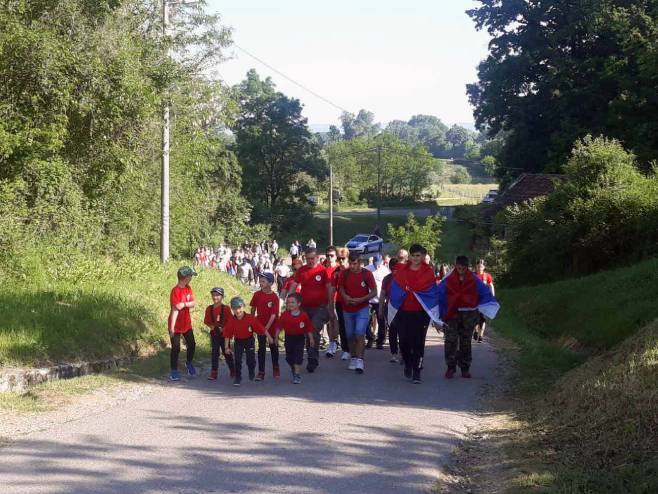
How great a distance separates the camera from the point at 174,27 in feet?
69.7

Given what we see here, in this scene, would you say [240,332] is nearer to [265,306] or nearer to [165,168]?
[265,306]

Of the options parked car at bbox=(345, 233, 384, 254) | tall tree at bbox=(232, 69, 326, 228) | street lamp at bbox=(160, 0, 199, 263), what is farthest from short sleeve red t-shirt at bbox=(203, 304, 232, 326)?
tall tree at bbox=(232, 69, 326, 228)

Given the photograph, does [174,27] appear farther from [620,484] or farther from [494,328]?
[620,484]

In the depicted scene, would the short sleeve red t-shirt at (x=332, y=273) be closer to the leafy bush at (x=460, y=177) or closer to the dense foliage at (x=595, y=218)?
the dense foliage at (x=595, y=218)

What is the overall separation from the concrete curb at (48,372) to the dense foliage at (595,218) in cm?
1689

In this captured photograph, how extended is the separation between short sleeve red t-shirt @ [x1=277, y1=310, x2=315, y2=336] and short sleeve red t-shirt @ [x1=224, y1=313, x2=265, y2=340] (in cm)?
35

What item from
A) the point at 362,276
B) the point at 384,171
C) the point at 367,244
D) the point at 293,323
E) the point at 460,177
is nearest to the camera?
the point at 293,323

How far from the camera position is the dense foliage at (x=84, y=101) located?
1576 centimetres

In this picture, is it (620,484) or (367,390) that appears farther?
(367,390)

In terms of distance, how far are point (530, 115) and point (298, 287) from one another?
32287mm

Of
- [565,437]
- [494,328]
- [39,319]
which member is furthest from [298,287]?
[494,328]

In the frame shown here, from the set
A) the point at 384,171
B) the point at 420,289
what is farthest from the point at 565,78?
the point at 384,171

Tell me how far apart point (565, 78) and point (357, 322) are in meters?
31.7

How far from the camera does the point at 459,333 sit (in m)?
11.4
